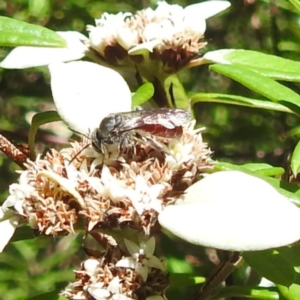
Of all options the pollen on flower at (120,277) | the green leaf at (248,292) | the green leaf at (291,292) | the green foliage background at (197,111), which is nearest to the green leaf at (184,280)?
the green leaf at (248,292)

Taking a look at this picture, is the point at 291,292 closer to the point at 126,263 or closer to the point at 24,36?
the point at 126,263

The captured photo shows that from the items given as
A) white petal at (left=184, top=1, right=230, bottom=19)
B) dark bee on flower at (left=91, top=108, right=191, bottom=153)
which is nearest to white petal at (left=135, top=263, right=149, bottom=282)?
dark bee on flower at (left=91, top=108, right=191, bottom=153)

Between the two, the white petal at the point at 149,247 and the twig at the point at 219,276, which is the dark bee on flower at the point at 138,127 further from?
the twig at the point at 219,276

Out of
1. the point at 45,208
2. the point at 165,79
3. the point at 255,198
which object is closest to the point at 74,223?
the point at 45,208

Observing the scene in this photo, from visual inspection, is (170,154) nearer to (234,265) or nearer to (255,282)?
(234,265)

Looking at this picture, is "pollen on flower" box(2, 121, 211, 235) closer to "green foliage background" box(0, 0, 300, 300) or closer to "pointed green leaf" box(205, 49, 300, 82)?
"pointed green leaf" box(205, 49, 300, 82)

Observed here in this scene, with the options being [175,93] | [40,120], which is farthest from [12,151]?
[175,93]
